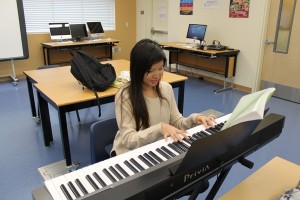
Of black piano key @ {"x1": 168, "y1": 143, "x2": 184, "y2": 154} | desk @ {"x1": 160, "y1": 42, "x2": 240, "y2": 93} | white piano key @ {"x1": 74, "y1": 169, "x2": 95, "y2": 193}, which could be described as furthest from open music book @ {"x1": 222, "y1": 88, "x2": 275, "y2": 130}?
desk @ {"x1": 160, "y1": 42, "x2": 240, "y2": 93}

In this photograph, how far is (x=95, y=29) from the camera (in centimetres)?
624

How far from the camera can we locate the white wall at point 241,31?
4363 mm

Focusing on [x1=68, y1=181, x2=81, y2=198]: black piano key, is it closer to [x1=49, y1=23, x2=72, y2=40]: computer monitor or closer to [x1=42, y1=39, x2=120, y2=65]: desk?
[x1=42, y1=39, x2=120, y2=65]: desk

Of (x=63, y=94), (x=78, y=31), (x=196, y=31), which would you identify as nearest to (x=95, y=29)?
(x=78, y=31)

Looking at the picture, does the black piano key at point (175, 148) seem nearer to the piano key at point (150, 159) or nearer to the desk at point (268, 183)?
the piano key at point (150, 159)

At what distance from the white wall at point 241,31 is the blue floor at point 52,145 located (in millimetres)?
540

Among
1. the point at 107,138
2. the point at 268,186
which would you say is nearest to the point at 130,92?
the point at 107,138

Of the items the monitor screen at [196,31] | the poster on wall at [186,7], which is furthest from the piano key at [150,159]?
the poster on wall at [186,7]

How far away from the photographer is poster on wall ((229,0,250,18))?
4.48 m

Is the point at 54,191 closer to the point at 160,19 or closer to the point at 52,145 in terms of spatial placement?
the point at 52,145

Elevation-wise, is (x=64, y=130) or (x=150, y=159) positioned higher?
(x=150, y=159)

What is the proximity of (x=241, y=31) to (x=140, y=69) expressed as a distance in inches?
151

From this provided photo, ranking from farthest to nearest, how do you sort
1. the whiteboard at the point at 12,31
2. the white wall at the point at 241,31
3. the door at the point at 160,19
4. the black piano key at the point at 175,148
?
the door at the point at 160,19, the whiteboard at the point at 12,31, the white wall at the point at 241,31, the black piano key at the point at 175,148

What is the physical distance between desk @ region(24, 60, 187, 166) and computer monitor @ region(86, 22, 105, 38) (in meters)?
3.24
